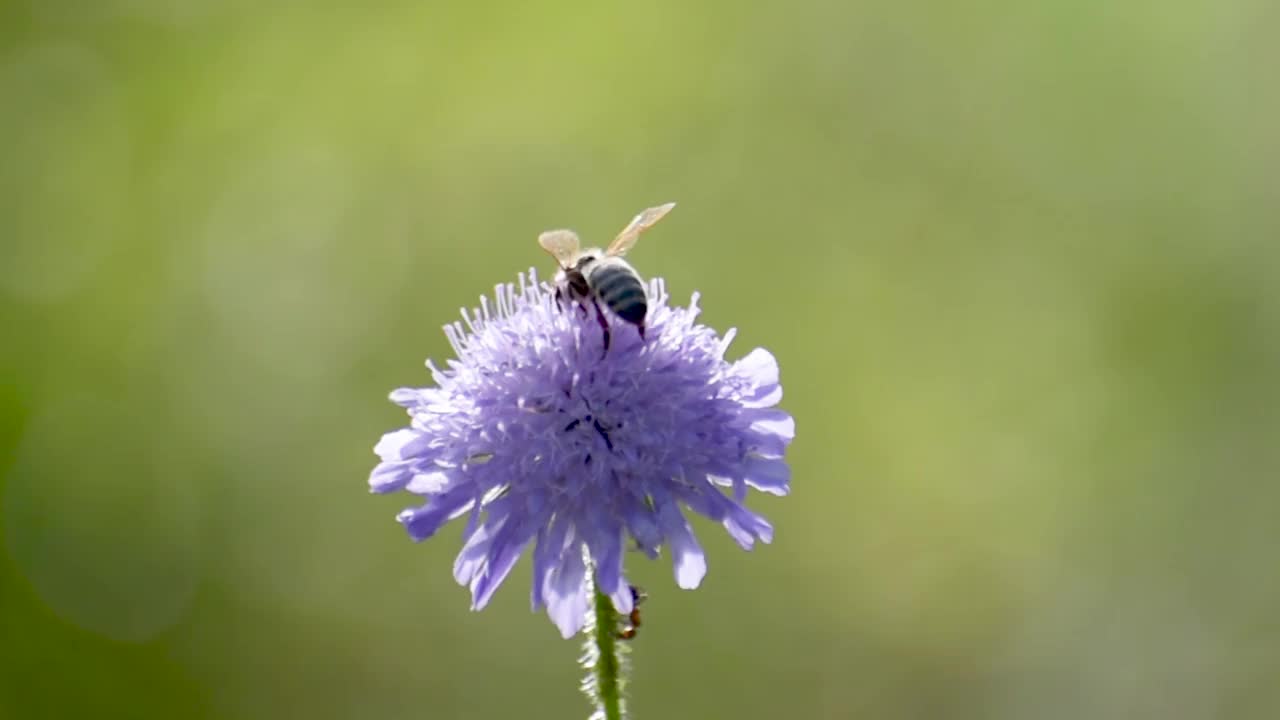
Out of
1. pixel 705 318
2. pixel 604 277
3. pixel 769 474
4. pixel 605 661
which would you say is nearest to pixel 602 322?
pixel 604 277

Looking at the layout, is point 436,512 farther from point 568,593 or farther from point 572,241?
point 572,241

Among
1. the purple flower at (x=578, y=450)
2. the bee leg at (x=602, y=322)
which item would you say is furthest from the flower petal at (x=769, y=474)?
the bee leg at (x=602, y=322)

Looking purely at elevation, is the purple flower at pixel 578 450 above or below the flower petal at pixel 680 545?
above

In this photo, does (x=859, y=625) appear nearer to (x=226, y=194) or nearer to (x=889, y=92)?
(x=889, y=92)

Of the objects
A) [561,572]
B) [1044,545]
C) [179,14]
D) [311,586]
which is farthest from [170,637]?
[1044,545]

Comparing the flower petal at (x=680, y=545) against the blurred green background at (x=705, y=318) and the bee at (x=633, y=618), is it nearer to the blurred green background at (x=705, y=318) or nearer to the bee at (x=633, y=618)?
the bee at (x=633, y=618)
